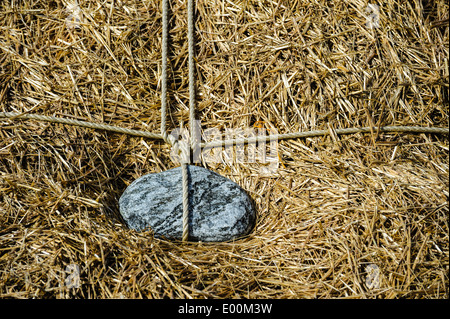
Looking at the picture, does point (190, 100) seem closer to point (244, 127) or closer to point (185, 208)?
point (244, 127)

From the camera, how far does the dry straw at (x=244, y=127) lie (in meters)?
1.74

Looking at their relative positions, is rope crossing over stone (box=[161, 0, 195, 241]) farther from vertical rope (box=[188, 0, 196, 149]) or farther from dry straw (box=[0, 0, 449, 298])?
dry straw (box=[0, 0, 449, 298])

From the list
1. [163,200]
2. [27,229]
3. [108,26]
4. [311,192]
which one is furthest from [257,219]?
[108,26]

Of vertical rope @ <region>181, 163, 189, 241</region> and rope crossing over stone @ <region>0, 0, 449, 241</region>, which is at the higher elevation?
rope crossing over stone @ <region>0, 0, 449, 241</region>

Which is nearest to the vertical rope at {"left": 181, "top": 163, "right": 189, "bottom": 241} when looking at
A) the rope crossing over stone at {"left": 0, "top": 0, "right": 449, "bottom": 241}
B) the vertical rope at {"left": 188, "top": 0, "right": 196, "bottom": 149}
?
the rope crossing over stone at {"left": 0, "top": 0, "right": 449, "bottom": 241}

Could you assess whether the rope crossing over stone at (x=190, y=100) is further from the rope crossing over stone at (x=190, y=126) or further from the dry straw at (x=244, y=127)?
the dry straw at (x=244, y=127)

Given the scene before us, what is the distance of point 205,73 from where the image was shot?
241cm

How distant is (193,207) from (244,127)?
1.81ft

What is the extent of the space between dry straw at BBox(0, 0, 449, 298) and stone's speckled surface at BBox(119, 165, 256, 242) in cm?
8

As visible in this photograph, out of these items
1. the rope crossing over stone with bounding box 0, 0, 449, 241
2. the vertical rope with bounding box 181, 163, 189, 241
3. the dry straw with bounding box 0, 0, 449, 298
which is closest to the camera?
the dry straw with bounding box 0, 0, 449, 298

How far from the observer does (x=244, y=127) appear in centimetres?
229

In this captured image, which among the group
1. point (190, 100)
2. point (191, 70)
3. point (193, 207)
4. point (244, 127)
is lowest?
point (193, 207)

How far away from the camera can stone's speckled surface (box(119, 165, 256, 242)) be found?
2.01 metres

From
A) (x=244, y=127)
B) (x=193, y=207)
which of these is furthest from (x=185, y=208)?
(x=244, y=127)
